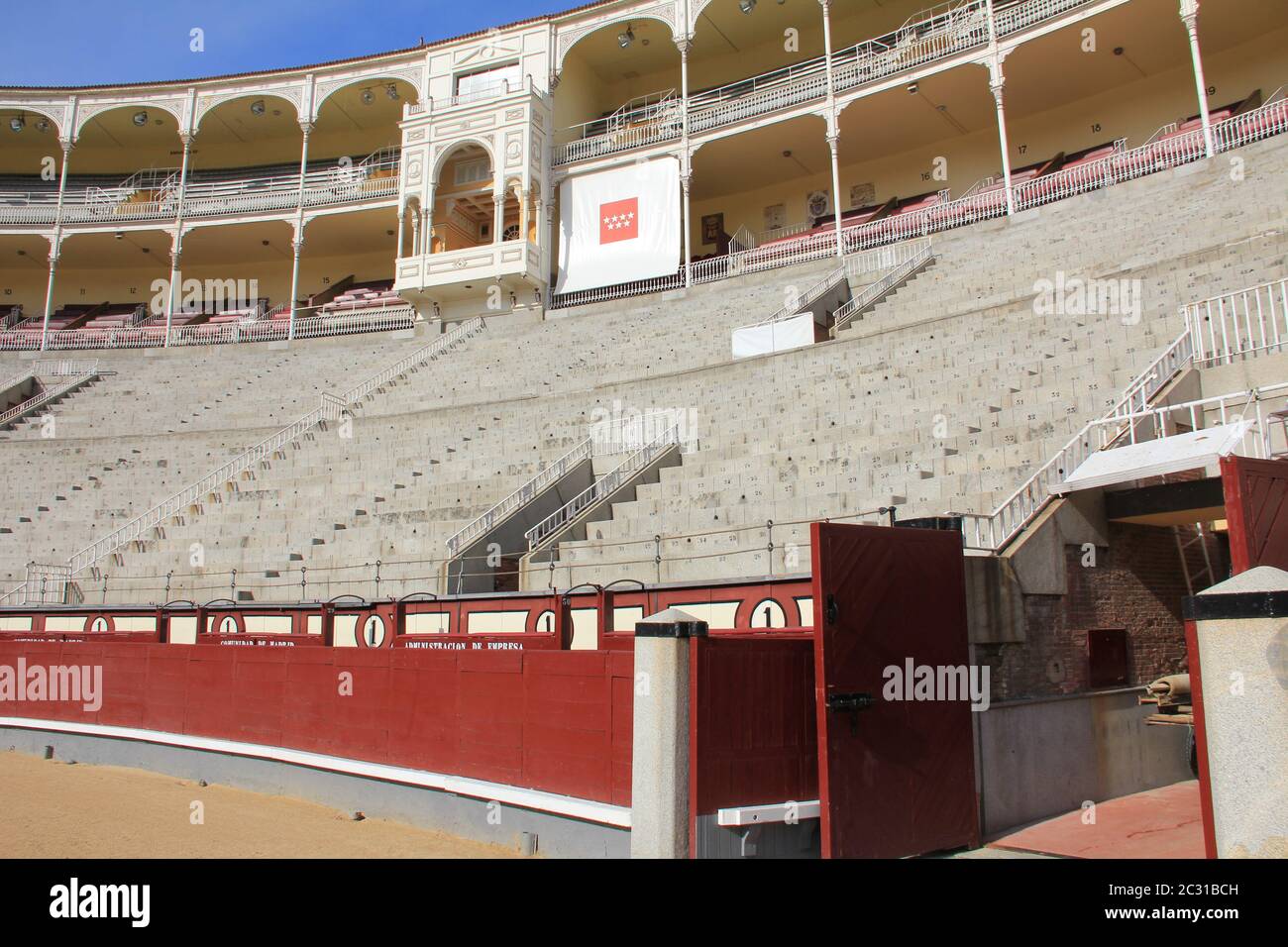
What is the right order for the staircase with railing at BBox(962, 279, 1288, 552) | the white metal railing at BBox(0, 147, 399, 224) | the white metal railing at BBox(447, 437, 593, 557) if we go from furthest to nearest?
the white metal railing at BBox(0, 147, 399, 224) → the white metal railing at BBox(447, 437, 593, 557) → the staircase with railing at BBox(962, 279, 1288, 552)

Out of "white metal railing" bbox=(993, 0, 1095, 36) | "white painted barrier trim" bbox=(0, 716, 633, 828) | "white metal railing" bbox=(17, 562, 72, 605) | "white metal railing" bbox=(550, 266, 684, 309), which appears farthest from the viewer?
"white metal railing" bbox=(550, 266, 684, 309)

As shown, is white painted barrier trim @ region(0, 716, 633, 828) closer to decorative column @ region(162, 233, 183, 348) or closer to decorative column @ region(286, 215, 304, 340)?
decorative column @ region(286, 215, 304, 340)

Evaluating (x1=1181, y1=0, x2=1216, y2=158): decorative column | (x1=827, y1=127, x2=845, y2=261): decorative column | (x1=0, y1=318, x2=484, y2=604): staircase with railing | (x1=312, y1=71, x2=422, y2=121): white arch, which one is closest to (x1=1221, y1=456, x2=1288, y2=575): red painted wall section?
(x1=1181, y1=0, x2=1216, y2=158): decorative column

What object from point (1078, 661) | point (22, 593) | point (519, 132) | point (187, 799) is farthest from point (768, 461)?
point (519, 132)

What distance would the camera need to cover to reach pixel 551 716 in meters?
8.01

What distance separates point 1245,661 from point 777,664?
9.61 feet

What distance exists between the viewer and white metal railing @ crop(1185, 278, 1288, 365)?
33.1 ft

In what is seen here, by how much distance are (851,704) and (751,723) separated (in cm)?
75

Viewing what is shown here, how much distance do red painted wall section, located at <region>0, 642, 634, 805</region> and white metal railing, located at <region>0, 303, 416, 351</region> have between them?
20.6 metres

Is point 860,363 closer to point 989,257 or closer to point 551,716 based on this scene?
point 989,257

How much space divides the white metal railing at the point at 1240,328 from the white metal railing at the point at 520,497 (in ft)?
30.9

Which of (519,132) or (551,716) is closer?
(551,716)

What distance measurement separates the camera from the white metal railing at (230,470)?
1908 cm

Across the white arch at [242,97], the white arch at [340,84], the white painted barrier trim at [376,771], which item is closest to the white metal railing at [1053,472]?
the white painted barrier trim at [376,771]
